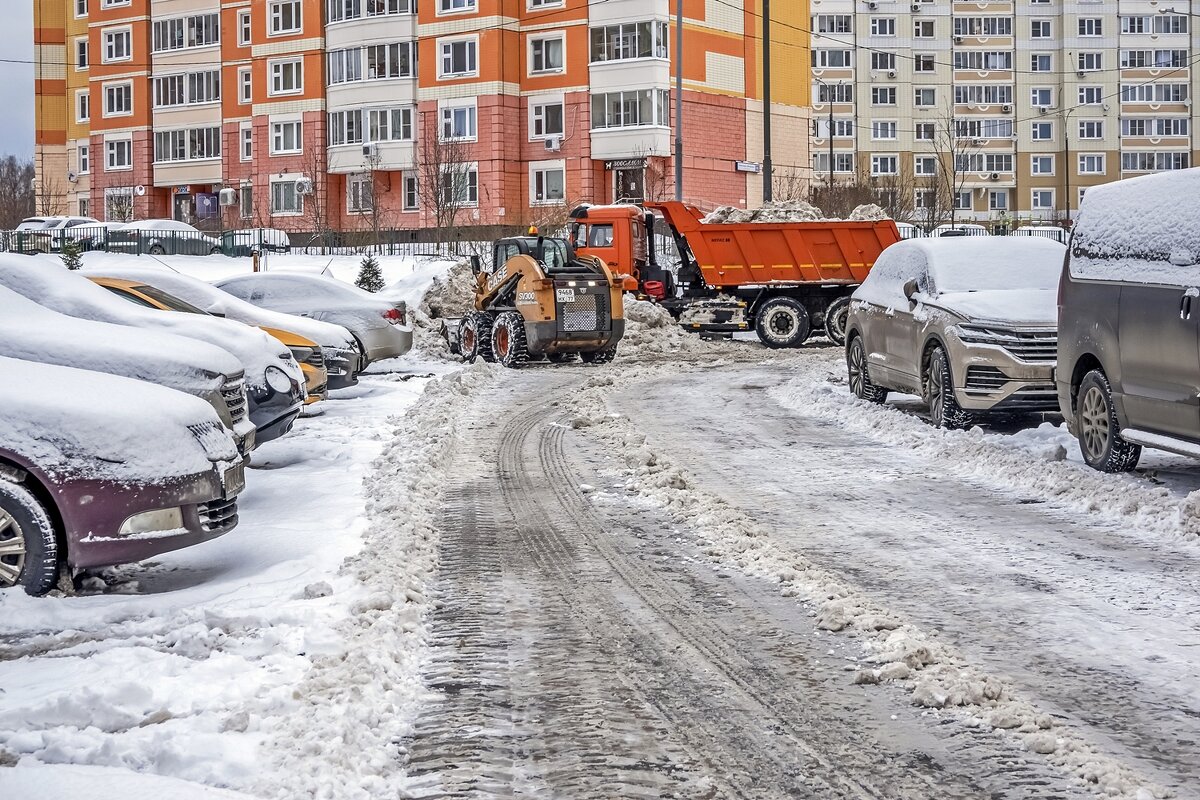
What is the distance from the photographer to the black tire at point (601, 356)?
86.4ft

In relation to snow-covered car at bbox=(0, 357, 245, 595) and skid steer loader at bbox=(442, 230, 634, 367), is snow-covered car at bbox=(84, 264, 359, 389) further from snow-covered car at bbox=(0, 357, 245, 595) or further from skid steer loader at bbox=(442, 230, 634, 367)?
snow-covered car at bbox=(0, 357, 245, 595)

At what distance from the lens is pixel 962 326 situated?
14.0 meters

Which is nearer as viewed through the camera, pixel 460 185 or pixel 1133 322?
pixel 1133 322

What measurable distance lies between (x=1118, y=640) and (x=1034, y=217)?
92.7 metres

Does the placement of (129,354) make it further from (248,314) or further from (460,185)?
(460,185)

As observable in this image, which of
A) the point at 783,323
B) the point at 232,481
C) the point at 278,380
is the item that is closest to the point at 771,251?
the point at 783,323

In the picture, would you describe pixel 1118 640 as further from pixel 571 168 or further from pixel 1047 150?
pixel 1047 150

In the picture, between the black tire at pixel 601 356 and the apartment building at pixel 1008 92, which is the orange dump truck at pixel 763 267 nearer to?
the black tire at pixel 601 356

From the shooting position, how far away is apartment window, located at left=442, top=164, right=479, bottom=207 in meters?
53.0

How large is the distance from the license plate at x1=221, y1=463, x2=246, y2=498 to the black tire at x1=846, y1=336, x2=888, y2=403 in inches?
398

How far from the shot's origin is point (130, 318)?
11.7m

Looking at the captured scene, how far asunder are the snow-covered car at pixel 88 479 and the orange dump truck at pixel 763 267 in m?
22.8

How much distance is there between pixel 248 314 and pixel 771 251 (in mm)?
15974

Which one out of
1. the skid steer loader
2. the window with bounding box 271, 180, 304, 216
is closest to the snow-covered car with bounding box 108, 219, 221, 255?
the window with bounding box 271, 180, 304, 216
